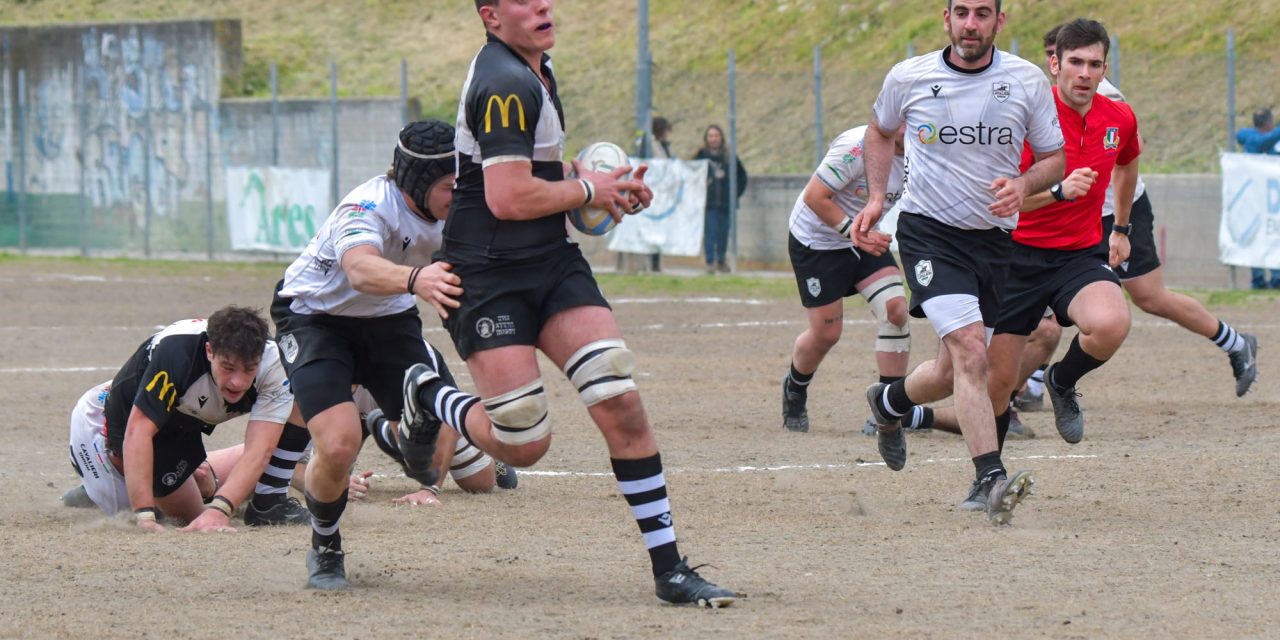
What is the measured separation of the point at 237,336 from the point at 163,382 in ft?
1.36

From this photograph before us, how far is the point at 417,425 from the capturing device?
20.5 ft

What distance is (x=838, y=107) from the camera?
84.3 feet

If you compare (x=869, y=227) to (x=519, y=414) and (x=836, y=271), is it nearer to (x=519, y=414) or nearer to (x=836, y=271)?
(x=519, y=414)

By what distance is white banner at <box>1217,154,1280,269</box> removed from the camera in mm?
18484

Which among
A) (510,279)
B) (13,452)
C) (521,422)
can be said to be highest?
(510,279)

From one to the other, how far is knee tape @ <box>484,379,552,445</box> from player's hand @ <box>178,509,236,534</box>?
2162 mm

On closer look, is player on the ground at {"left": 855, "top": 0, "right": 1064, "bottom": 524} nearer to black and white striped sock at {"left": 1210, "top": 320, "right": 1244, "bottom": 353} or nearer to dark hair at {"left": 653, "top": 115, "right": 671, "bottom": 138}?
black and white striped sock at {"left": 1210, "top": 320, "right": 1244, "bottom": 353}

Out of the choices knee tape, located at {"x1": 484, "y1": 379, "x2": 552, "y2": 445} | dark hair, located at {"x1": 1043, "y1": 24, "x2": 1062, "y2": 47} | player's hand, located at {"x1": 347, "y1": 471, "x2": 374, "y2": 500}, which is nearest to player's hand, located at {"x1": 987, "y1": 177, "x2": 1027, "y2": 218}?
dark hair, located at {"x1": 1043, "y1": 24, "x2": 1062, "y2": 47}

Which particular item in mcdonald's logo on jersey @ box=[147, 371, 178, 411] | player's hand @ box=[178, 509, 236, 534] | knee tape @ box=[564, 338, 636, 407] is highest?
knee tape @ box=[564, 338, 636, 407]

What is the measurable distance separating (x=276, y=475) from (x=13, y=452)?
277cm

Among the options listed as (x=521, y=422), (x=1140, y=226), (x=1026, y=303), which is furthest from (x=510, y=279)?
(x=1140, y=226)

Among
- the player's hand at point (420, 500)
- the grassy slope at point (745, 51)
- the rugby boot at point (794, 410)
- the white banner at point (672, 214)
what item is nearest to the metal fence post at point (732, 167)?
the white banner at point (672, 214)

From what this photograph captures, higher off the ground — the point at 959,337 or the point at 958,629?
the point at 959,337

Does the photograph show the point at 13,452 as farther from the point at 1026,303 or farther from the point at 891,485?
the point at 1026,303
